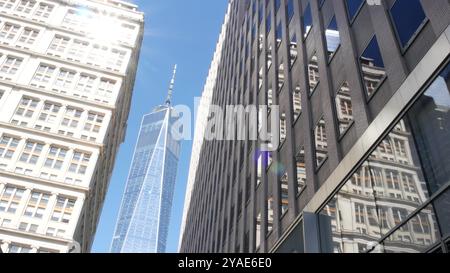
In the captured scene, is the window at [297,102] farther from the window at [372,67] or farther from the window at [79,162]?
the window at [79,162]

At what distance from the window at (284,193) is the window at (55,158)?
50991 millimetres

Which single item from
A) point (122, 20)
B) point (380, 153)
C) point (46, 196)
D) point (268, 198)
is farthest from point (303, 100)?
point (122, 20)

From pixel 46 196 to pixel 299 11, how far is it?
49.3 m

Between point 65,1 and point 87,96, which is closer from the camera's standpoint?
point 87,96

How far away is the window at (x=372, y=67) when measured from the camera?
1386 cm

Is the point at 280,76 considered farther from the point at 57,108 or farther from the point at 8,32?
the point at 8,32

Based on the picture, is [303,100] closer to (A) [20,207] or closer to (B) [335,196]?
(B) [335,196]

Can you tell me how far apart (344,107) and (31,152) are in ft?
192

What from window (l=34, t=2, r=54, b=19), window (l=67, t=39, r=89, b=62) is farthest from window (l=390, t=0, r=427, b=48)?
window (l=34, t=2, r=54, b=19)

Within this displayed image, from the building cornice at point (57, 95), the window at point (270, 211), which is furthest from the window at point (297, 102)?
the building cornice at point (57, 95)

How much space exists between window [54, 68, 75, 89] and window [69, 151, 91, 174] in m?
14.8

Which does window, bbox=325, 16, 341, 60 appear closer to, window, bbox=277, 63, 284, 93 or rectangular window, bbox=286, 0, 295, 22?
window, bbox=277, 63, 284, 93

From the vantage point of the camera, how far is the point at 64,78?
250ft

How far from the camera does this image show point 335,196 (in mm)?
14789
